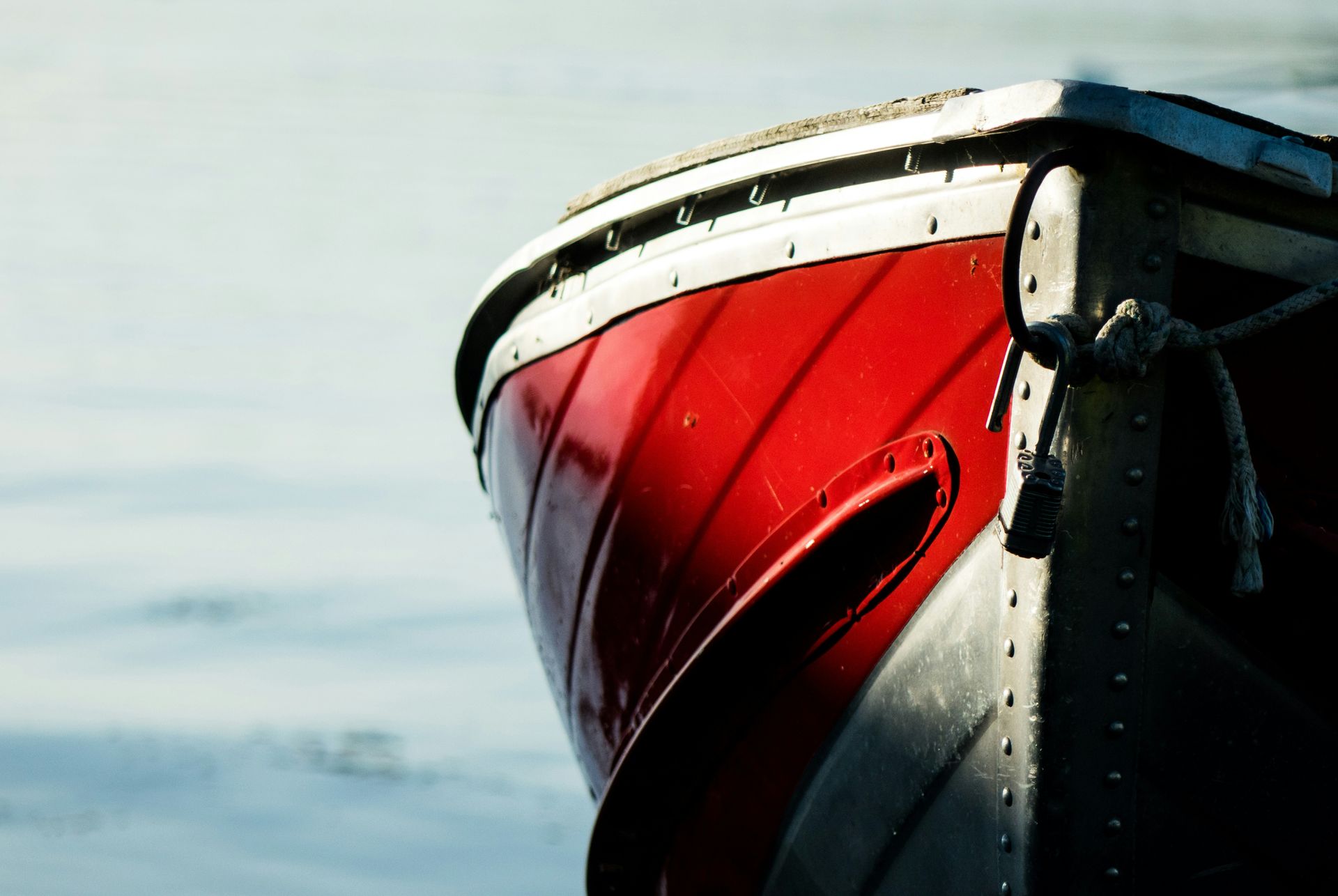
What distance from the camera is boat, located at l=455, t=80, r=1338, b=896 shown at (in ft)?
4.55

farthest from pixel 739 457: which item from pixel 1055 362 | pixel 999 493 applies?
pixel 1055 362

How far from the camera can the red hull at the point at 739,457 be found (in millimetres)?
1562

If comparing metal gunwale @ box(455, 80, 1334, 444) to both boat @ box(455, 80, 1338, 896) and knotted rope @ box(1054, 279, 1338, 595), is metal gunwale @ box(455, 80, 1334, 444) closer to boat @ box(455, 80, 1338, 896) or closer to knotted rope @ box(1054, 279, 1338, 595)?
boat @ box(455, 80, 1338, 896)

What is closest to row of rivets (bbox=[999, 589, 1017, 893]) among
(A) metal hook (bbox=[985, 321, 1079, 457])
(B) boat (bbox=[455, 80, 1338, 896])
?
(B) boat (bbox=[455, 80, 1338, 896])

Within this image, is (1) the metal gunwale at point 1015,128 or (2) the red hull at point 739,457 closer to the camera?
(1) the metal gunwale at point 1015,128

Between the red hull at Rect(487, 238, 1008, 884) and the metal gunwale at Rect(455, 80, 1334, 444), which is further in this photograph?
the red hull at Rect(487, 238, 1008, 884)

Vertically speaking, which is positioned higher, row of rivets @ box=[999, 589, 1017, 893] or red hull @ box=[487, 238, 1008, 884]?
red hull @ box=[487, 238, 1008, 884]

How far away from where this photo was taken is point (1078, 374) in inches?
54.4

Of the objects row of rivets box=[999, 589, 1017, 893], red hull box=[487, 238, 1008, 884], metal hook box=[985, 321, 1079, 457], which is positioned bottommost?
row of rivets box=[999, 589, 1017, 893]

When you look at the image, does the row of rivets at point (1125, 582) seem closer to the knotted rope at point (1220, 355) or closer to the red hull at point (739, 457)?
the knotted rope at point (1220, 355)

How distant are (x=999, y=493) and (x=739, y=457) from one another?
1.44ft

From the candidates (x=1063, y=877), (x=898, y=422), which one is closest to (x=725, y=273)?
(x=898, y=422)

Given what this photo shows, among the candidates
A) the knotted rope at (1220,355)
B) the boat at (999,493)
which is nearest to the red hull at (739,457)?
the boat at (999,493)

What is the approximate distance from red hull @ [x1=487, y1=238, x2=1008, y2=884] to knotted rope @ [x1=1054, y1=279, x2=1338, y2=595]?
15 centimetres
